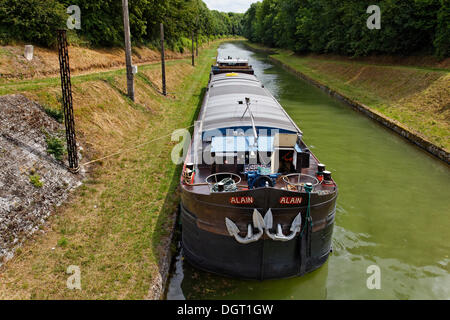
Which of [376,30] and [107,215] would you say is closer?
[107,215]

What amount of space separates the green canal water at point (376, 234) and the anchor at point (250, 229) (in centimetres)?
123

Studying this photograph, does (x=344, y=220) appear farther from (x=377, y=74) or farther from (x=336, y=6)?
(x=336, y=6)

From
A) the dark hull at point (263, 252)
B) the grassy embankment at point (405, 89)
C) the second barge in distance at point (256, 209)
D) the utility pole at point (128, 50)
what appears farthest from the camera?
the grassy embankment at point (405, 89)

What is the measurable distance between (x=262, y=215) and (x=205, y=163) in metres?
3.20

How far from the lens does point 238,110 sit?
13.0m

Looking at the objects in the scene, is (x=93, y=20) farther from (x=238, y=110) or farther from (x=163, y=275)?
(x=163, y=275)

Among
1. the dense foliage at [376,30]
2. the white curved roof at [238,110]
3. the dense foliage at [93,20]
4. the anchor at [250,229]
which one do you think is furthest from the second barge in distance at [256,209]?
the dense foliage at [376,30]

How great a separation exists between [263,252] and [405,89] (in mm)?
24097

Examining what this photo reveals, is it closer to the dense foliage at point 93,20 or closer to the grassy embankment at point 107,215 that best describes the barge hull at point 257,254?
the grassy embankment at point 107,215

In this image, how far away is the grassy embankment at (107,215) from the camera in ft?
24.8

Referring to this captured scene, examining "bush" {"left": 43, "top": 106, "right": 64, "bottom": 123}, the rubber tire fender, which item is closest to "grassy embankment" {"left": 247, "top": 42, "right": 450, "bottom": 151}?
the rubber tire fender

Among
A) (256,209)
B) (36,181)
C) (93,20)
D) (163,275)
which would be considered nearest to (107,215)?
(36,181)

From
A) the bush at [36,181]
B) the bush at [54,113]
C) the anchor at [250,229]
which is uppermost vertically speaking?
the bush at [54,113]
